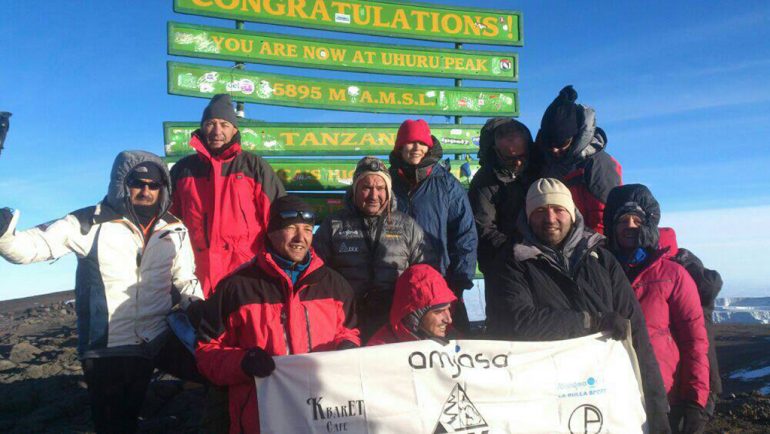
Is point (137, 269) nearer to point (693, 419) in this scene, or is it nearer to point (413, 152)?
point (413, 152)

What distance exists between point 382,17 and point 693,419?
642 cm

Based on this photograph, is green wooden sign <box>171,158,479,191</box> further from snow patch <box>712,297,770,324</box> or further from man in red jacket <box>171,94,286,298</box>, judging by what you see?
snow patch <box>712,297,770,324</box>

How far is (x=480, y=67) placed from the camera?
8930mm

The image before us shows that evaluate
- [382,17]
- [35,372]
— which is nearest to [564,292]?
[382,17]

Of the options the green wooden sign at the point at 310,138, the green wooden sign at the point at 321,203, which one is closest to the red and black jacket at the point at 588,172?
the green wooden sign at the point at 310,138

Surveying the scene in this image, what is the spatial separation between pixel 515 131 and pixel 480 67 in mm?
3717

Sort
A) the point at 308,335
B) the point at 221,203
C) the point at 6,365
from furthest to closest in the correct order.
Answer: the point at 6,365 < the point at 221,203 < the point at 308,335

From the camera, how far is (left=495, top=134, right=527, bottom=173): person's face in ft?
18.0

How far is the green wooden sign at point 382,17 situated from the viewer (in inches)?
290

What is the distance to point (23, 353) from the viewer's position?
1066cm

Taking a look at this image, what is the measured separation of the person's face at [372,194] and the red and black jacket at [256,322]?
93cm

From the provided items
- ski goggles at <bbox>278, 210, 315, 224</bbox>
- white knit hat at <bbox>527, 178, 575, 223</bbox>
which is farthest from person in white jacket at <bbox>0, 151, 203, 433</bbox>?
white knit hat at <bbox>527, 178, 575, 223</bbox>

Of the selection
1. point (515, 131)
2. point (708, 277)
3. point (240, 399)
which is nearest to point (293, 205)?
point (240, 399)

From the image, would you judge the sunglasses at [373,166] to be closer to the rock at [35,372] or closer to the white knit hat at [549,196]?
the white knit hat at [549,196]
